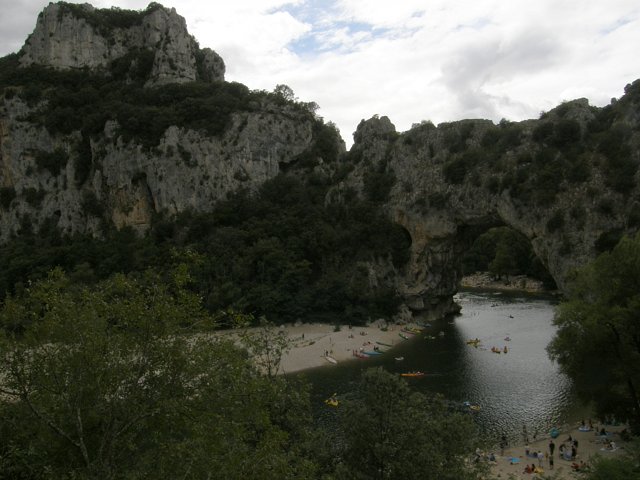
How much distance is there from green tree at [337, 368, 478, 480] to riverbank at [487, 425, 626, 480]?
9097 millimetres

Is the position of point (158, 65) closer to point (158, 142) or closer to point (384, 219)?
point (158, 142)

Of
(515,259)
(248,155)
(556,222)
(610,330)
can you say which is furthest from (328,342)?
(515,259)

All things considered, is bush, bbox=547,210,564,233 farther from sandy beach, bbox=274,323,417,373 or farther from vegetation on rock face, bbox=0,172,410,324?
vegetation on rock face, bbox=0,172,410,324

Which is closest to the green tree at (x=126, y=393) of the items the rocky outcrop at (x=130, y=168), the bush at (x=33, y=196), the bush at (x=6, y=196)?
the rocky outcrop at (x=130, y=168)

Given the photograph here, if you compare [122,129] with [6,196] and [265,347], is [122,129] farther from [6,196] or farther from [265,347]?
[265,347]

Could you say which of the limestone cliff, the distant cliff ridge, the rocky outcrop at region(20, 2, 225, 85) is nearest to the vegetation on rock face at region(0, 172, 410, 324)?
the distant cliff ridge

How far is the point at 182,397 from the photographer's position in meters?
10.2

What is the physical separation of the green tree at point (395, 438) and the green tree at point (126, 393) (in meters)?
Result: 3.71

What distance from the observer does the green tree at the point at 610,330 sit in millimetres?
22812

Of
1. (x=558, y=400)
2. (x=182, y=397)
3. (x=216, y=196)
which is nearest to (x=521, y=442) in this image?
(x=558, y=400)

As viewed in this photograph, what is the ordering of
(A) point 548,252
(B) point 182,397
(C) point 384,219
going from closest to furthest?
(B) point 182,397 < (A) point 548,252 < (C) point 384,219

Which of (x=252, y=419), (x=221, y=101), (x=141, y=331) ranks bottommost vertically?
(x=252, y=419)

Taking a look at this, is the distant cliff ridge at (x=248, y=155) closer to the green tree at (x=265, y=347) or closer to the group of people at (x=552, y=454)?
the group of people at (x=552, y=454)

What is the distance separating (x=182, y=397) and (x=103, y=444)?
1603mm
